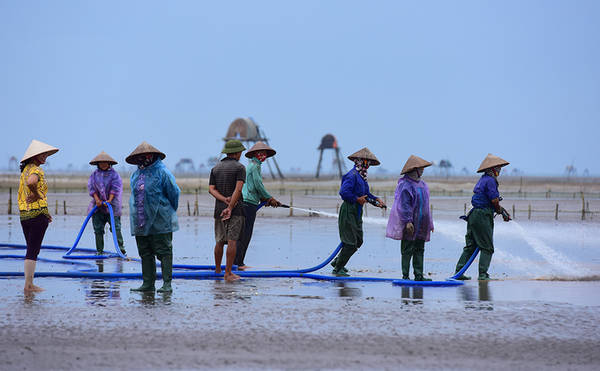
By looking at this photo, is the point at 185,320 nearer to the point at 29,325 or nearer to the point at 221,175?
the point at 29,325

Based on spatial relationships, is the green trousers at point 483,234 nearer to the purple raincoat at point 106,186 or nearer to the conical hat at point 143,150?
the conical hat at point 143,150

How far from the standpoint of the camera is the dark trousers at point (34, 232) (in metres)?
9.16

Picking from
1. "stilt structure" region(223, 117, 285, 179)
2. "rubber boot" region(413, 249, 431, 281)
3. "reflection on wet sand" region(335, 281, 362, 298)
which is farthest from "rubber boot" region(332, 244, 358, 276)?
"stilt structure" region(223, 117, 285, 179)

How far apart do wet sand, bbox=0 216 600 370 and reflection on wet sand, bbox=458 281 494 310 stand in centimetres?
2

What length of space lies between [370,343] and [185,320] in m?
1.94

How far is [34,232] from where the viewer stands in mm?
9211

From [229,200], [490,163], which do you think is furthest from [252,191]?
[490,163]

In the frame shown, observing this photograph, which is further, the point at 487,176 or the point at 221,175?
the point at 487,176

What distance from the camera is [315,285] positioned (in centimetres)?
1024

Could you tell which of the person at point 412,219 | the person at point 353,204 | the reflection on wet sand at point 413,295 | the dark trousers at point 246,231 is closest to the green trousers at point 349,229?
the person at point 353,204

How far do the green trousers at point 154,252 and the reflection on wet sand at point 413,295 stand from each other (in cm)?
283

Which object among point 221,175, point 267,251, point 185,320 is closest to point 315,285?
point 221,175

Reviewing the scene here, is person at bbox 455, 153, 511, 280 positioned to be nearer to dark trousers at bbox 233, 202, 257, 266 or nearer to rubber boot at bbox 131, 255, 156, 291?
dark trousers at bbox 233, 202, 257, 266

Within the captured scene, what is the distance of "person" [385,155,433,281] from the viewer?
10492 millimetres
